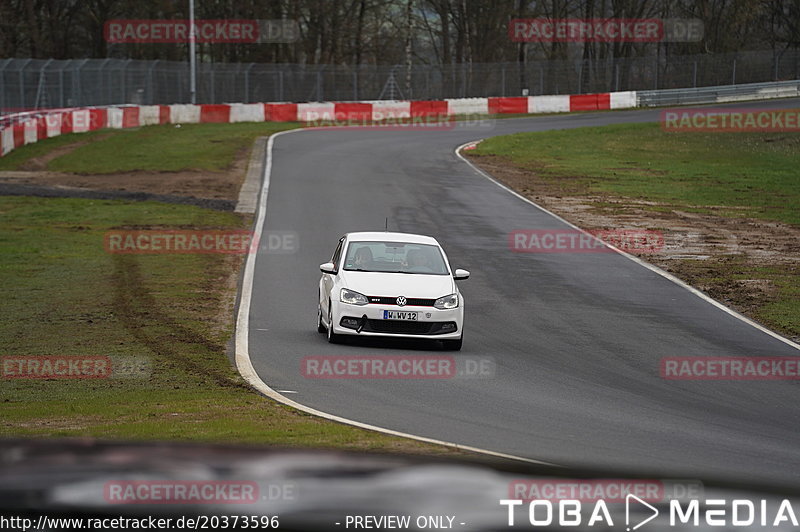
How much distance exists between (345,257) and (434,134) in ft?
115

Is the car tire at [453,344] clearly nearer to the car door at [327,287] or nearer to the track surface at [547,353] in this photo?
the track surface at [547,353]

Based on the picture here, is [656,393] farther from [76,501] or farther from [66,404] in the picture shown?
[76,501]

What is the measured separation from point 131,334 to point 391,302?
3723 mm

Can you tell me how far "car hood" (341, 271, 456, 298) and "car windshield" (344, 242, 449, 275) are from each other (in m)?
0.27

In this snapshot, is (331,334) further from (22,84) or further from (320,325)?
(22,84)

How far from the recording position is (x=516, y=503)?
2334 millimetres

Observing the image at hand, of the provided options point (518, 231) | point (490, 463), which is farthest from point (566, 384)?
point (518, 231)
